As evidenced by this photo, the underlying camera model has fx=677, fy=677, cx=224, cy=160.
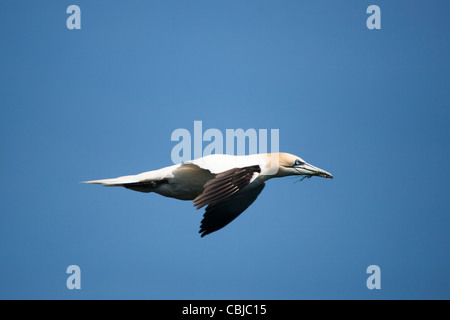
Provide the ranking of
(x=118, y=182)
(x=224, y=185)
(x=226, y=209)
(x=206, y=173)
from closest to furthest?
1. (x=224, y=185)
2. (x=206, y=173)
3. (x=118, y=182)
4. (x=226, y=209)

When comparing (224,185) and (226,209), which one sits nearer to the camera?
(224,185)

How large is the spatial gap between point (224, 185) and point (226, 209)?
3.50 meters

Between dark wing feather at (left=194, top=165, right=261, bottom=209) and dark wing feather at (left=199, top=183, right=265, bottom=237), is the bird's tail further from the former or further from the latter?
dark wing feather at (left=194, top=165, right=261, bottom=209)

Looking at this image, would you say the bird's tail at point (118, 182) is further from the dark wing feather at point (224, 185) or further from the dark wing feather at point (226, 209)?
the dark wing feather at point (224, 185)

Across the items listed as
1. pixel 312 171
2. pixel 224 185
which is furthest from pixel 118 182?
pixel 312 171

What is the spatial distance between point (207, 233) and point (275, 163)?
9.49ft

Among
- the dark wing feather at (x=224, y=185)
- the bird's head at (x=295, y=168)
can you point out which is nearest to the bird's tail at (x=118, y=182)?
the dark wing feather at (x=224, y=185)

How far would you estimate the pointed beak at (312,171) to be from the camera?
60.3ft

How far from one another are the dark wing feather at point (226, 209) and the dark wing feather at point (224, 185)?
103 inches

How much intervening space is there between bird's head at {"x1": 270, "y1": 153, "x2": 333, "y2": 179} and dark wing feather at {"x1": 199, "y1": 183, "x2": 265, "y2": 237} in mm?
1083

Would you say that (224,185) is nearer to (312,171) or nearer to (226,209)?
(312,171)

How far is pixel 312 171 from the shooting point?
18.4 m

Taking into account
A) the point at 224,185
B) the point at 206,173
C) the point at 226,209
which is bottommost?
the point at 226,209
